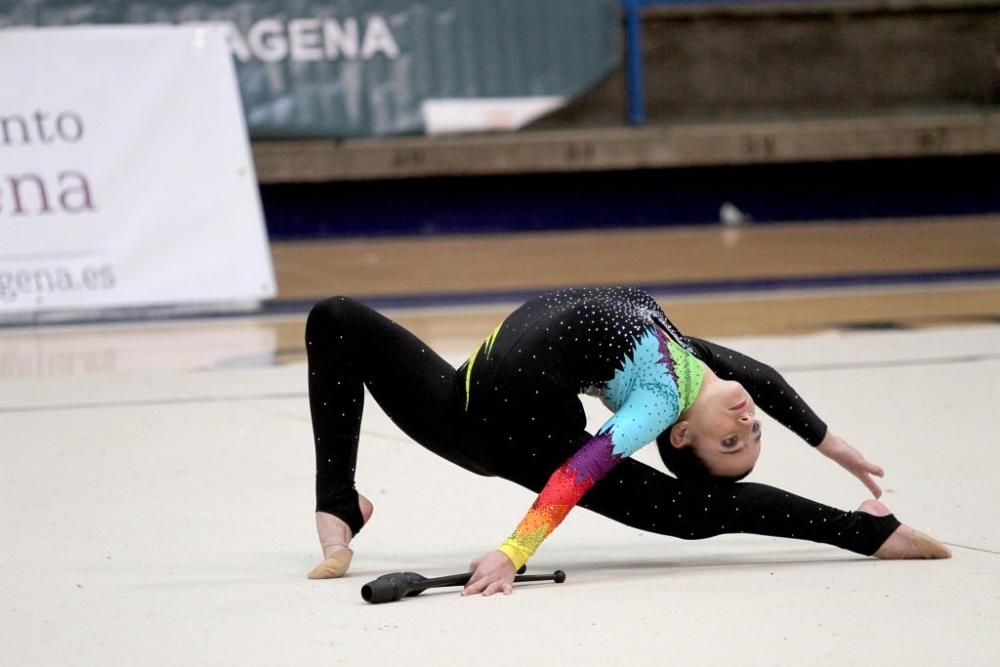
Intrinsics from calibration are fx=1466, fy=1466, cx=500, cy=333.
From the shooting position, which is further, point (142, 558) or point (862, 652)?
point (142, 558)

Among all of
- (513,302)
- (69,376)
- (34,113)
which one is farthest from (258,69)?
(69,376)

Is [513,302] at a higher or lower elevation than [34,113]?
lower

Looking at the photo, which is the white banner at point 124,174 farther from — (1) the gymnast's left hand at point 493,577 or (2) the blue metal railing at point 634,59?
(1) the gymnast's left hand at point 493,577

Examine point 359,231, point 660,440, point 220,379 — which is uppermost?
point 660,440

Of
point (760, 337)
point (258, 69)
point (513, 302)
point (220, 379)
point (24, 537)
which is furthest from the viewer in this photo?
point (258, 69)

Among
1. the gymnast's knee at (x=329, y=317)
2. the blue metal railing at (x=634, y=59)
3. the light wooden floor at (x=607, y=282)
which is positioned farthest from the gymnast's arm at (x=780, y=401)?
the blue metal railing at (x=634, y=59)

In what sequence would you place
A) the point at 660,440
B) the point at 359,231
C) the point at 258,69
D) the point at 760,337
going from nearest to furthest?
the point at 660,440, the point at 760,337, the point at 258,69, the point at 359,231

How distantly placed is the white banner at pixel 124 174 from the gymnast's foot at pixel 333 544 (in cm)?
348

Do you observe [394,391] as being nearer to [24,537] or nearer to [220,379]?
[24,537]

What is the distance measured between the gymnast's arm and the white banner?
3.59 m

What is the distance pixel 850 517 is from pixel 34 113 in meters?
4.38

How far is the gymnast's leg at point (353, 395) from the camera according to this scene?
253cm

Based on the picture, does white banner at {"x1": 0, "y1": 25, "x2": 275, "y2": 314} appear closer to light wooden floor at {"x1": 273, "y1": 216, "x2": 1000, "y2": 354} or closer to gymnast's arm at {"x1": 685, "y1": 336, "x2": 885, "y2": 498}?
light wooden floor at {"x1": 273, "y1": 216, "x2": 1000, "y2": 354}

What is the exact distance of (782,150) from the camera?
8617 mm
